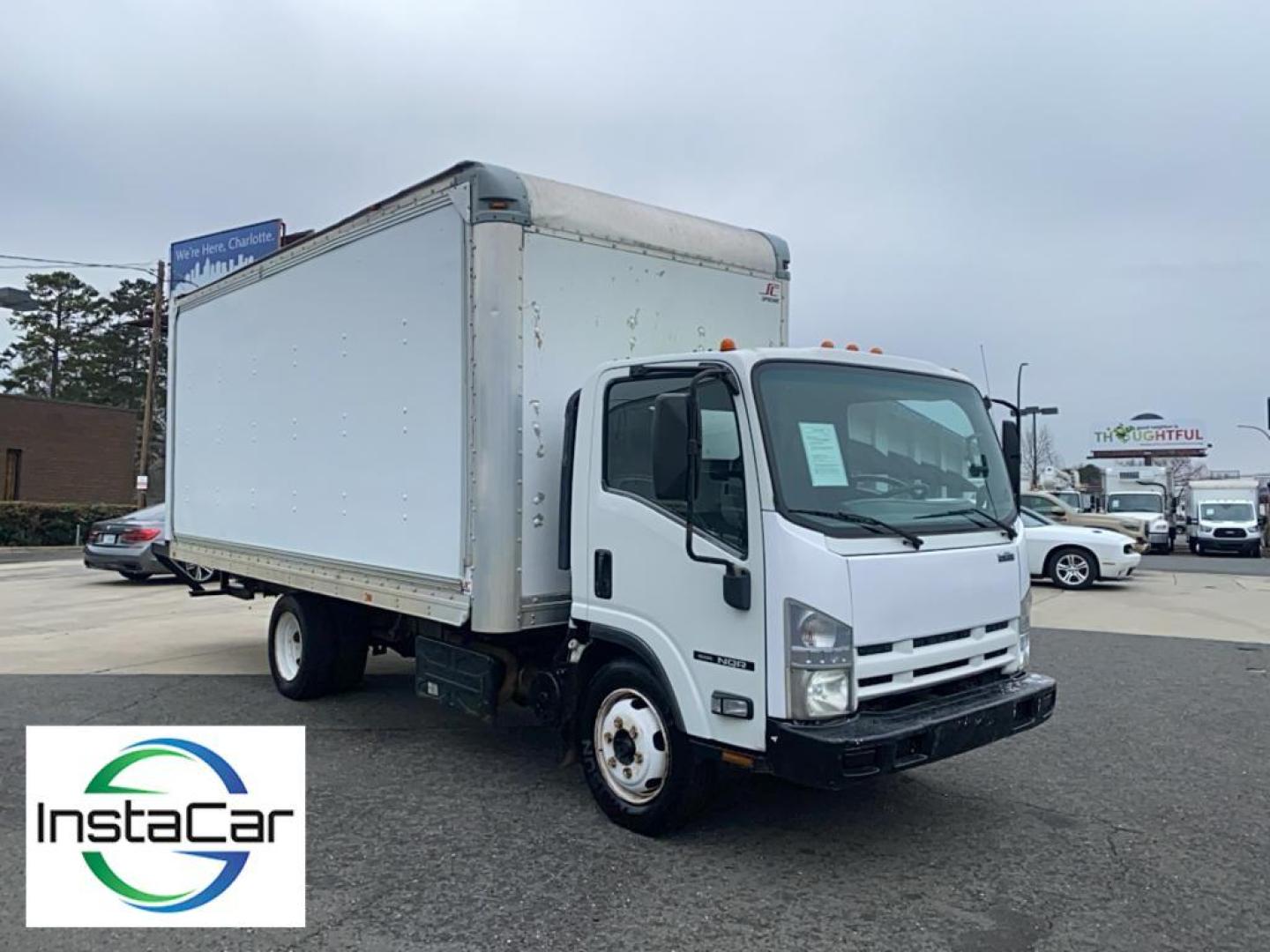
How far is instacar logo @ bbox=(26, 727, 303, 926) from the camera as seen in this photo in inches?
156

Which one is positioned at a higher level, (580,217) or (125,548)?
(580,217)

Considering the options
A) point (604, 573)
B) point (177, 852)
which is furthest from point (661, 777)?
point (177, 852)

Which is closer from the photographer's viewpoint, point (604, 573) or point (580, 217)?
point (604, 573)

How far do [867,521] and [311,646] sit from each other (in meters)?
4.84

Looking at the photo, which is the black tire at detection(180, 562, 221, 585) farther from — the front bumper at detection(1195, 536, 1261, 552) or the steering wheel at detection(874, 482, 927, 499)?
the front bumper at detection(1195, 536, 1261, 552)

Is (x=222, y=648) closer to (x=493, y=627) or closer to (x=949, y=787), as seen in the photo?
(x=493, y=627)

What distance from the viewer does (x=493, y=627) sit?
16.8ft

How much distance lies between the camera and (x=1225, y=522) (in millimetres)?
30125

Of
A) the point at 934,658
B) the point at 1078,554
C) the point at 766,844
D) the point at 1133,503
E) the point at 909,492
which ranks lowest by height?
the point at 766,844

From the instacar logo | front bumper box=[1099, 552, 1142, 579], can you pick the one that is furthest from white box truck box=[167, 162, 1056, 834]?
front bumper box=[1099, 552, 1142, 579]

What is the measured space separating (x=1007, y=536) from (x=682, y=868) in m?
2.20

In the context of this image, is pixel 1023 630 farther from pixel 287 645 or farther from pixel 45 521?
pixel 45 521

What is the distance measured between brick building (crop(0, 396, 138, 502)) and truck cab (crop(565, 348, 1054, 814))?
1474 inches

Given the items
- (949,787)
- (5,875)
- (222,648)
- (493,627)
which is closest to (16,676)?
(222,648)
